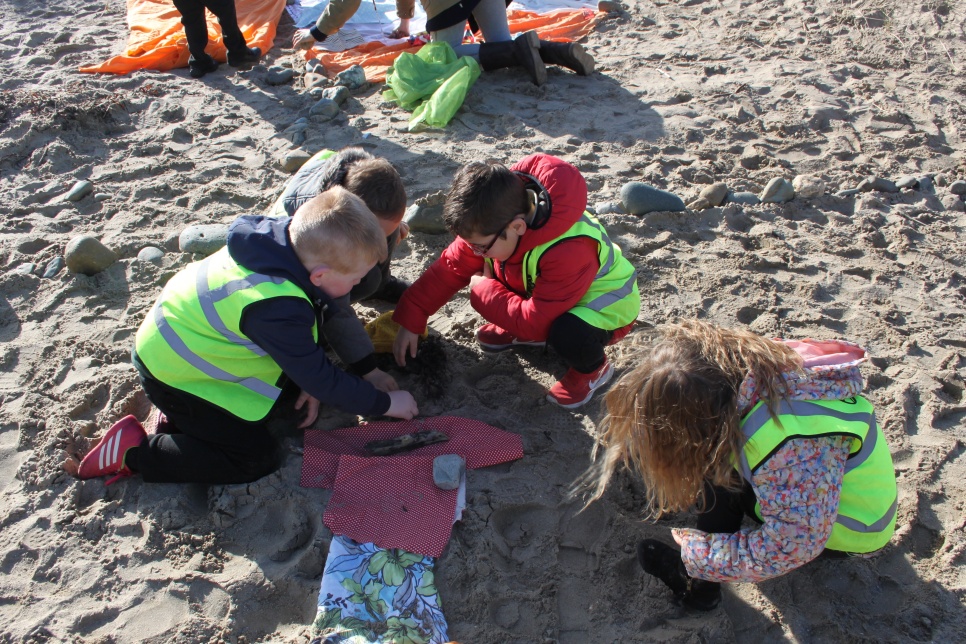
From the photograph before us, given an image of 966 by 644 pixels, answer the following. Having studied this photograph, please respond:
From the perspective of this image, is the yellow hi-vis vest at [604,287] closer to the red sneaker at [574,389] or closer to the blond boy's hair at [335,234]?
the red sneaker at [574,389]

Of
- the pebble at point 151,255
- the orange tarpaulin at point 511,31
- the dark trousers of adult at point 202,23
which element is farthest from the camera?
the orange tarpaulin at point 511,31

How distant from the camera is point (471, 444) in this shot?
8.45 ft

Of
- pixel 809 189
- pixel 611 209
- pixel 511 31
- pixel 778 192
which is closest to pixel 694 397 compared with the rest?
pixel 611 209

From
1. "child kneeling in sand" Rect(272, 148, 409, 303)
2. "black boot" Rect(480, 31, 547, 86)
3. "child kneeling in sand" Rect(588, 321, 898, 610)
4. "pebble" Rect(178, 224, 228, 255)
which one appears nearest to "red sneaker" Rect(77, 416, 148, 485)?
"child kneeling in sand" Rect(272, 148, 409, 303)

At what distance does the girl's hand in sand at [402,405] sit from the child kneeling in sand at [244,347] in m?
0.01

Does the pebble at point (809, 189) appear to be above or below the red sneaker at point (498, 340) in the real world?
above

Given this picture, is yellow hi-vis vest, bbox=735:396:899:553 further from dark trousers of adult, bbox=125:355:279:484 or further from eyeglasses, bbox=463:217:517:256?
dark trousers of adult, bbox=125:355:279:484

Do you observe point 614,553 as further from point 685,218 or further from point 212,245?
point 212,245

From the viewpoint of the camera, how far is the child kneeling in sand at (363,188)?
2.63 metres

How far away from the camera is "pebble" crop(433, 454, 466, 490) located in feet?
7.86

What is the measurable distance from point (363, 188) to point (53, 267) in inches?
73.2

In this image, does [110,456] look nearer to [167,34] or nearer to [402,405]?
[402,405]

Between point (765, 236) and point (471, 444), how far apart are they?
2015 millimetres

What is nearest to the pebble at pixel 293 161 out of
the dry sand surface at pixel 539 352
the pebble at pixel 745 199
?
the dry sand surface at pixel 539 352
